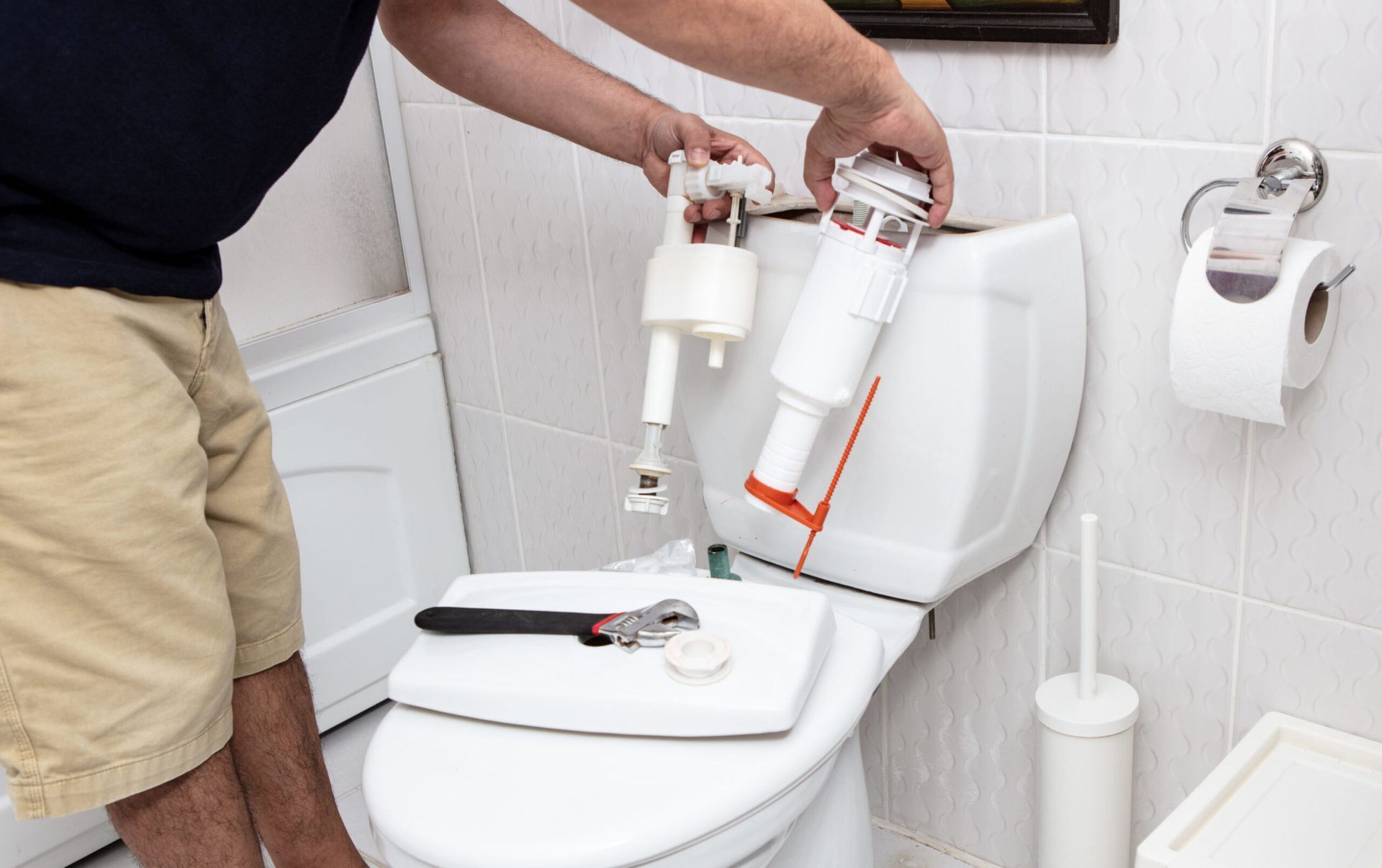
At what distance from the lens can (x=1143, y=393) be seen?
1061 millimetres

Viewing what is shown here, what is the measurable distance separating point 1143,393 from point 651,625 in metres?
0.45

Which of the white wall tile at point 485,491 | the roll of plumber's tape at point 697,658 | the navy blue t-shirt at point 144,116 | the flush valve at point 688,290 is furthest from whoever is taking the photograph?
the white wall tile at point 485,491

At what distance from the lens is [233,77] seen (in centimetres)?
84

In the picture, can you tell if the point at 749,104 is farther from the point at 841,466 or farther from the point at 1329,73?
the point at 1329,73

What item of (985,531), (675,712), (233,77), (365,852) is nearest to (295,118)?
(233,77)

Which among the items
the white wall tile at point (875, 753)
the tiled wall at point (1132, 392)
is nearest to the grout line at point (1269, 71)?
the tiled wall at point (1132, 392)

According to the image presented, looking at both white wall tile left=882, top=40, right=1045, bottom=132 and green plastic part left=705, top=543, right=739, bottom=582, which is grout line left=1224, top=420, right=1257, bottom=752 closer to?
white wall tile left=882, top=40, right=1045, bottom=132

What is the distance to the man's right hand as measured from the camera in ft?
2.95

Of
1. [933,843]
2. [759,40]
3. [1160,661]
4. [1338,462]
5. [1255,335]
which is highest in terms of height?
[759,40]

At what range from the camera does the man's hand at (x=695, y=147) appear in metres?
1.04

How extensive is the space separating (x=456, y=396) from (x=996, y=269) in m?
0.94

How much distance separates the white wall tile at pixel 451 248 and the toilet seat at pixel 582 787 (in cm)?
78

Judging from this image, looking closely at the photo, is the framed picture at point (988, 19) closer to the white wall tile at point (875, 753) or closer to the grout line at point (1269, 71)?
the grout line at point (1269, 71)

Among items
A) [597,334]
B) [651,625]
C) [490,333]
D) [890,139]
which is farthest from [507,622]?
[490,333]
